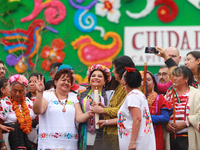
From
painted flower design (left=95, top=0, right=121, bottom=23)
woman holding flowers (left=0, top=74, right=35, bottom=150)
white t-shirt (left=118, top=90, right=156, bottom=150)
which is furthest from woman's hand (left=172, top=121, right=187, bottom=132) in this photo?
painted flower design (left=95, top=0, right=121, bottom=23)

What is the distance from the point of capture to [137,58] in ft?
29.6

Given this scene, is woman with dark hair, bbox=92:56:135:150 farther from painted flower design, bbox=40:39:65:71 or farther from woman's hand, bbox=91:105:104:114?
painted flower design, bbox=40:39:65:71

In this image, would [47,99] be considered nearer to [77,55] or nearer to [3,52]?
[77,55]

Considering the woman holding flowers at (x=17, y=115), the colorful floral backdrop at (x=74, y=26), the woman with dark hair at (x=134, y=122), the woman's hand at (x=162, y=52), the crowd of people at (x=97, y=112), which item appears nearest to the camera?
the woman with dark hair at (x=134, y=122)

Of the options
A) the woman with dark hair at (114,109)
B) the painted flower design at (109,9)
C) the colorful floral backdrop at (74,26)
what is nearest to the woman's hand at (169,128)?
the woman with dark hair at (114,109)

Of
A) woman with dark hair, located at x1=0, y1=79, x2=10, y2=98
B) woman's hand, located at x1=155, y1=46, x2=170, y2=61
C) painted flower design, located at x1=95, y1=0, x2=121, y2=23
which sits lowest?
woman with dark hair, located at x1=0, y1=79, x2=10, y2=98

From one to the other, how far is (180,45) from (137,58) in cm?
127

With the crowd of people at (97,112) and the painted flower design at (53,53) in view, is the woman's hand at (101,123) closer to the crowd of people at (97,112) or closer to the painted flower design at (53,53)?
the crowd of people at (97,112)

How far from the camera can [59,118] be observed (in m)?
3.56

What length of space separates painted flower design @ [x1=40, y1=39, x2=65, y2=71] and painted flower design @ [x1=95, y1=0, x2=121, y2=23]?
4.64 ft

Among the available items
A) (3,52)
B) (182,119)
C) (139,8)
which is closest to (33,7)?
(3,52)

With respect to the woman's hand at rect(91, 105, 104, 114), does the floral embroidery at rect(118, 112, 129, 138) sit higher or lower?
lower

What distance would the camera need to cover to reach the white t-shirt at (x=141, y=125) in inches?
123

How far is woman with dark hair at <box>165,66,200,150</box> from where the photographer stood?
355 centimetres
